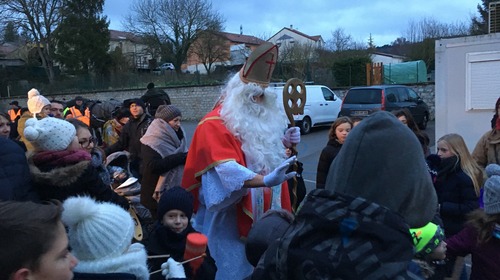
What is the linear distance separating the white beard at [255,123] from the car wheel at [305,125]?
13341mm

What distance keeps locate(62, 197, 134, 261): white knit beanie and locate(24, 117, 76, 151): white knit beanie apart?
31.9 inches

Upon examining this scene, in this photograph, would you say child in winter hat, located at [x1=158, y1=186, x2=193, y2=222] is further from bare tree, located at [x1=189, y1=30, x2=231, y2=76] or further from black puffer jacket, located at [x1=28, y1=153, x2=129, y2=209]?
bare tree, located at [x1=189, y1=30, x2=231, y2=76]

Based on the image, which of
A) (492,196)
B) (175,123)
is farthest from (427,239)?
(175,123)

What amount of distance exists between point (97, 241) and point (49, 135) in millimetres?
969

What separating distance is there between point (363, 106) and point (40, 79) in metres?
34.4

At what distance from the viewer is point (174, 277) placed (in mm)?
2057

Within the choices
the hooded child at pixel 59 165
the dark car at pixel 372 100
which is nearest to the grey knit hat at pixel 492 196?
the hooded child at pixel 59 165

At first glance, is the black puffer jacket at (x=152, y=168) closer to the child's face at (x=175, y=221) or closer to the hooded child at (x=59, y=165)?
the child's face at (x=175, y=221)

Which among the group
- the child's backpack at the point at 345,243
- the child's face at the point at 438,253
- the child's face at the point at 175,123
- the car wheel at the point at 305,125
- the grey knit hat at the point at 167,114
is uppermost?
the grey knit hat at the point at 167,114

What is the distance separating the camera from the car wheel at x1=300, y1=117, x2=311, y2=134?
16.7 metres

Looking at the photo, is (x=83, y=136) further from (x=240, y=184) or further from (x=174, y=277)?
(x=174, y=277)

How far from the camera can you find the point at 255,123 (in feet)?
10.6

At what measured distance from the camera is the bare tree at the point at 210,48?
41281mm

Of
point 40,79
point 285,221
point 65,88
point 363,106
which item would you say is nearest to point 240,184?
point 285,221
